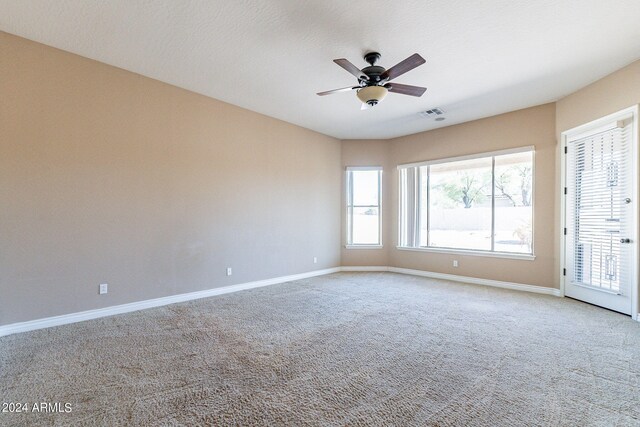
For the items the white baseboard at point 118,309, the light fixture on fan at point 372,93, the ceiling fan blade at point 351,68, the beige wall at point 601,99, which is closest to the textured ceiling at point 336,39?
the beige wall at point 601,99

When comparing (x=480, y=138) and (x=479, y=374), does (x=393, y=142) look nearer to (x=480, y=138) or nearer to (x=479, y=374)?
(x=480, y=138)

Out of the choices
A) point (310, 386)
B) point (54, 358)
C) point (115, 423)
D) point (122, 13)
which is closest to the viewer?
point (115, 423)

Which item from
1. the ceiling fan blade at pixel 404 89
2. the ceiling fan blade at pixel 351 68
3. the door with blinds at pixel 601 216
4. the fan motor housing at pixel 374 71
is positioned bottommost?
the door with blinds at pixel 601 216

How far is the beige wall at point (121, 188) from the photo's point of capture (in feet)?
10.3

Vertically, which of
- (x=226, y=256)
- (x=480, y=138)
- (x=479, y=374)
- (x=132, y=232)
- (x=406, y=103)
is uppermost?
(x=406, y=103)

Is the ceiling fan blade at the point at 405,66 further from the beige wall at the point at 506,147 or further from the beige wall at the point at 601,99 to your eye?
the beige wall at the point at 506,147

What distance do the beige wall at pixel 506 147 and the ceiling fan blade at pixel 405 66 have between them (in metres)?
3.30

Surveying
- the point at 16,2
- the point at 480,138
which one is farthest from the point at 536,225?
the point at 16,2

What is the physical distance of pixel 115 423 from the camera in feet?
5.73

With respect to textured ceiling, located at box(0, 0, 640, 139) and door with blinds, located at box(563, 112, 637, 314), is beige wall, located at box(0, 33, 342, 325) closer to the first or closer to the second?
textured ceiling, located at box(0, 0, 640, 139)

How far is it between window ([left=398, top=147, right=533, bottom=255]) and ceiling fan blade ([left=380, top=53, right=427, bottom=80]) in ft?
10.9

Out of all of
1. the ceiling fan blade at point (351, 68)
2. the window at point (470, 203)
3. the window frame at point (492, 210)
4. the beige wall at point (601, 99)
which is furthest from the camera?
the window at point (470, 203)

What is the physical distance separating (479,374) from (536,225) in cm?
375

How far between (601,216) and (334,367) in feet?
14.2
